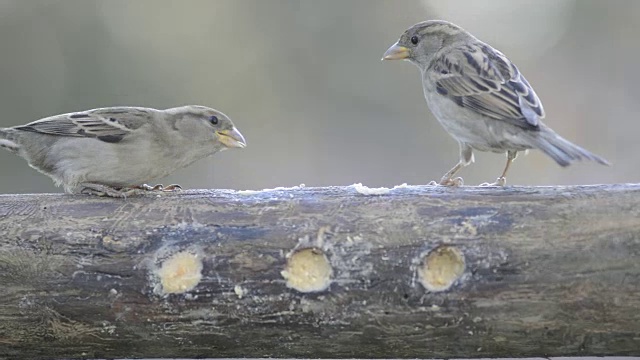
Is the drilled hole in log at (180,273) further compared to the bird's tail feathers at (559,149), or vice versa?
the bird's tail feathers at (559,149)

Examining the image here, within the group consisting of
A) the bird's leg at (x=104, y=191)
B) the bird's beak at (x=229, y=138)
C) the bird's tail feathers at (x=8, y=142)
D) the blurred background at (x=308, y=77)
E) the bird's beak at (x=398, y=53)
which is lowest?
the bird's leg at (x=104, y=191)

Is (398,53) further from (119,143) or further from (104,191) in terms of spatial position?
(104,191)

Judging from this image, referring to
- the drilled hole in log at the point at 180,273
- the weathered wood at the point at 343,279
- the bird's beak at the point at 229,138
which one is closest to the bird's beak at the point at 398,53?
the bird's beak at the point at 229,138

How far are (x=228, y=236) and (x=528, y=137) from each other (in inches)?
58.8

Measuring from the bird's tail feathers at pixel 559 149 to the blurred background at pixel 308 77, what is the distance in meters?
5.38

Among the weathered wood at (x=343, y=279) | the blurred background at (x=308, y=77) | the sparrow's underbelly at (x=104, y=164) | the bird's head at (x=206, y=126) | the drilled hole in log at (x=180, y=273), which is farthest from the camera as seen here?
the blurred background at (x=308, y=77)

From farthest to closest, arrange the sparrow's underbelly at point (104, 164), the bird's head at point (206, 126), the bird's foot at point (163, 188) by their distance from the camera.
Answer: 1. the bird's head at point (206, 126)
2. the sparrow's underbelly at point (104, 164)
3. the bird's foot at point (163, 188)

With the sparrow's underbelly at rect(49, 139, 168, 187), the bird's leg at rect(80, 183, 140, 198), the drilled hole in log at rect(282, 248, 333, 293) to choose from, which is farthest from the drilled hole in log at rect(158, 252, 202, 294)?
the sparrow's underbelly at rect(49, 139, 168, 187)

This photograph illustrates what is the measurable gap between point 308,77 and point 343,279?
8319mm

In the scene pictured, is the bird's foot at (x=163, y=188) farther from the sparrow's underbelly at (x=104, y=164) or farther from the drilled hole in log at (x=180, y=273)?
the drilled hole in log at (x=180, y=273)

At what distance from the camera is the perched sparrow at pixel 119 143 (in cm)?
381

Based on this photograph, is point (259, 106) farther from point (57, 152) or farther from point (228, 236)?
point (228, 236)

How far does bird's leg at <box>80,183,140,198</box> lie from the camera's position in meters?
3.44

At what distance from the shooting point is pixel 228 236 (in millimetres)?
3035
